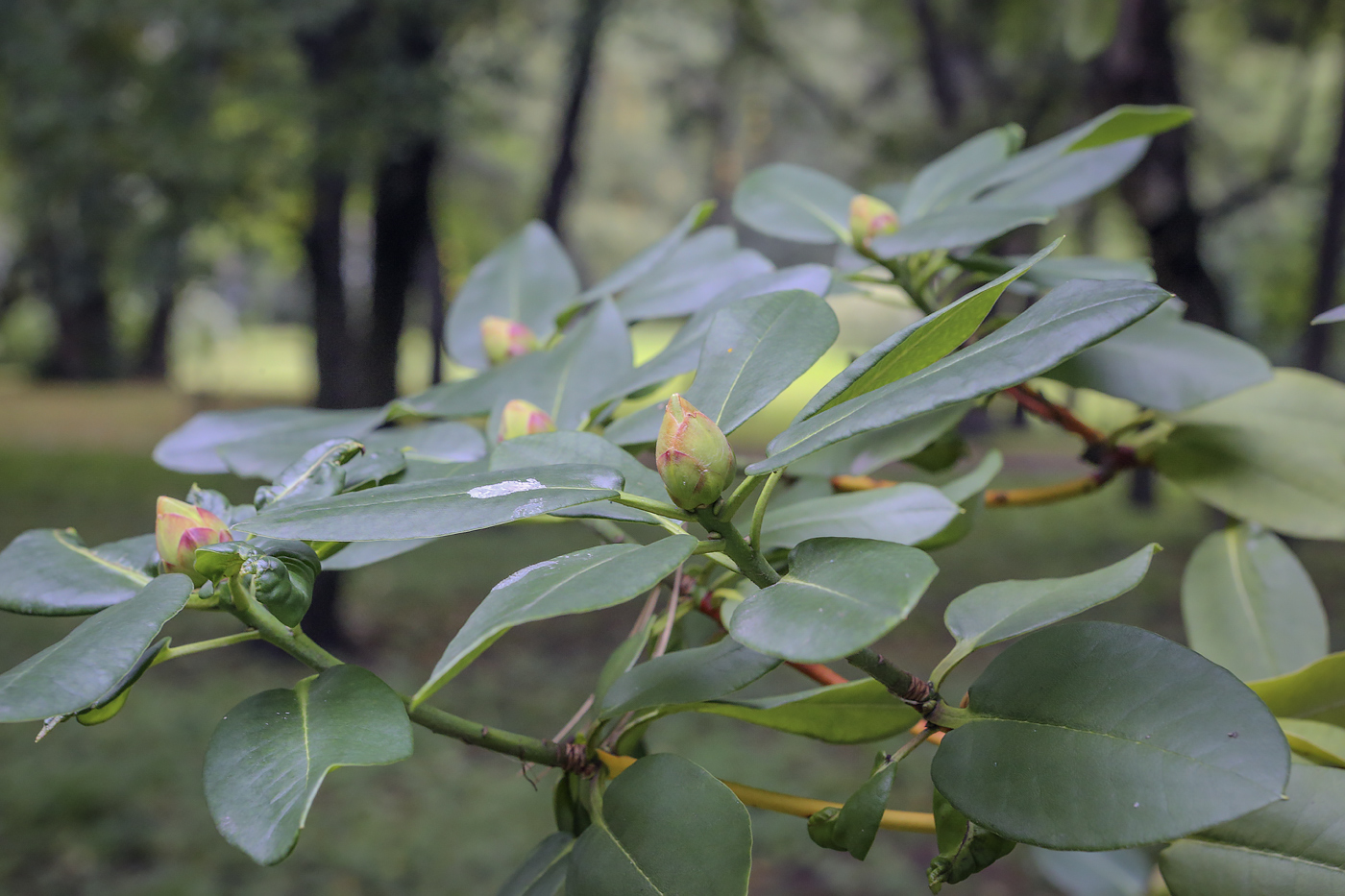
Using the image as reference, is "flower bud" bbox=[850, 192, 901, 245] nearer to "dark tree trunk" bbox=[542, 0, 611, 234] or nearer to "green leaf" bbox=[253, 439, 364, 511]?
"green leaf" bbox=[253, 439, 364, 511]

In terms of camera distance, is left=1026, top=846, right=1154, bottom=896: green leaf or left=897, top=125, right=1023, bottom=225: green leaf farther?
left=1026, top=846, right=1154, bottom=896: green leaf

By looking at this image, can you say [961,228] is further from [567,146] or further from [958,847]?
[567,146]

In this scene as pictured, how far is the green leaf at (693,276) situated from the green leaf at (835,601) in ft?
0.94

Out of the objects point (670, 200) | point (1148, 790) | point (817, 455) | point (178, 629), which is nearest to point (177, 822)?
point (178, 629)

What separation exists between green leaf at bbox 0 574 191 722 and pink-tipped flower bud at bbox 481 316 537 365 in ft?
1.05

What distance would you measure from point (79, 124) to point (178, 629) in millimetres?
2036

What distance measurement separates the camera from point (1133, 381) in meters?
0.51

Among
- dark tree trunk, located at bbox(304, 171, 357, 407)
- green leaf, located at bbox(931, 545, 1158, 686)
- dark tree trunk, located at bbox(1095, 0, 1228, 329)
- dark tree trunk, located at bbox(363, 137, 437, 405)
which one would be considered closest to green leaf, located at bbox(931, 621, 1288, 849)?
green leaf, located at bbox(931, 545, 1158, 686)

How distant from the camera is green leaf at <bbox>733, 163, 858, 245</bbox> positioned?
2.00 feet

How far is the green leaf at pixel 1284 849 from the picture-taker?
345mm

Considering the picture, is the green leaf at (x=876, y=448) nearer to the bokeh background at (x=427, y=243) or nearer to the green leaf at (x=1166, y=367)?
the green leaf at (x=1166, y=367)

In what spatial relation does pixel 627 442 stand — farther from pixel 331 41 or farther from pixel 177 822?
pixel 331 41

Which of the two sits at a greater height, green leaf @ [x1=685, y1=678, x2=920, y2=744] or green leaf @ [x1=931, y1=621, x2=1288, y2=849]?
green leaf @ [x1=931, y1=621, x2=1288, y2=849]

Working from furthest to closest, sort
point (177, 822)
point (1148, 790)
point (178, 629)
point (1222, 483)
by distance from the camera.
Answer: point (178, 629) < point (177, 822) < point (1222, 483) < point (1148, 790)
